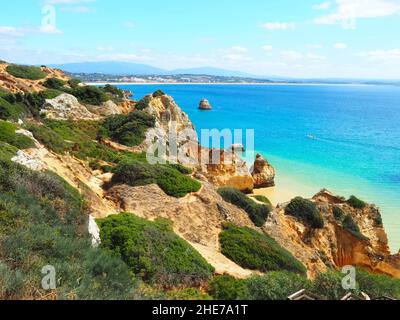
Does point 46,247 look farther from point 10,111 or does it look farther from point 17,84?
point 17,84

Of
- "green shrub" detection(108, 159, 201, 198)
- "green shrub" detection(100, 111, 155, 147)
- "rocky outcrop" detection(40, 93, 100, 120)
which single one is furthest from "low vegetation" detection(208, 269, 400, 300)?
"rocky outcrop" detection(40, 93, 100, 120)

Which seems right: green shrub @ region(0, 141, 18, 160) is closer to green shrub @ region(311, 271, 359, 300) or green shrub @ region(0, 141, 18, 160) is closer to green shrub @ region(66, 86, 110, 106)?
green shrub @ region(311, 271, 359, 300)

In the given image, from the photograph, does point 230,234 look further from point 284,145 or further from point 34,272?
point 284,145

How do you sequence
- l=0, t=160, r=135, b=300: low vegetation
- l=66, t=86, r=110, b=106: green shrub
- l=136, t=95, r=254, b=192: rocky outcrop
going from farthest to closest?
l=66, t=86, r=110, b=106: green shrub < l=136, t=95, r=254, b=192: rocky outcrop < l=0, t=160, r=135, b=300: low vegetation

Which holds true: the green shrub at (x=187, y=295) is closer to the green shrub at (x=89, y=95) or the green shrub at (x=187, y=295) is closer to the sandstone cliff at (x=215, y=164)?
the sandstone cliff at (x=215, y=164)

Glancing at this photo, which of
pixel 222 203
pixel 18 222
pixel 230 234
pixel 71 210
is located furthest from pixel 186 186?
pixel 18 222
